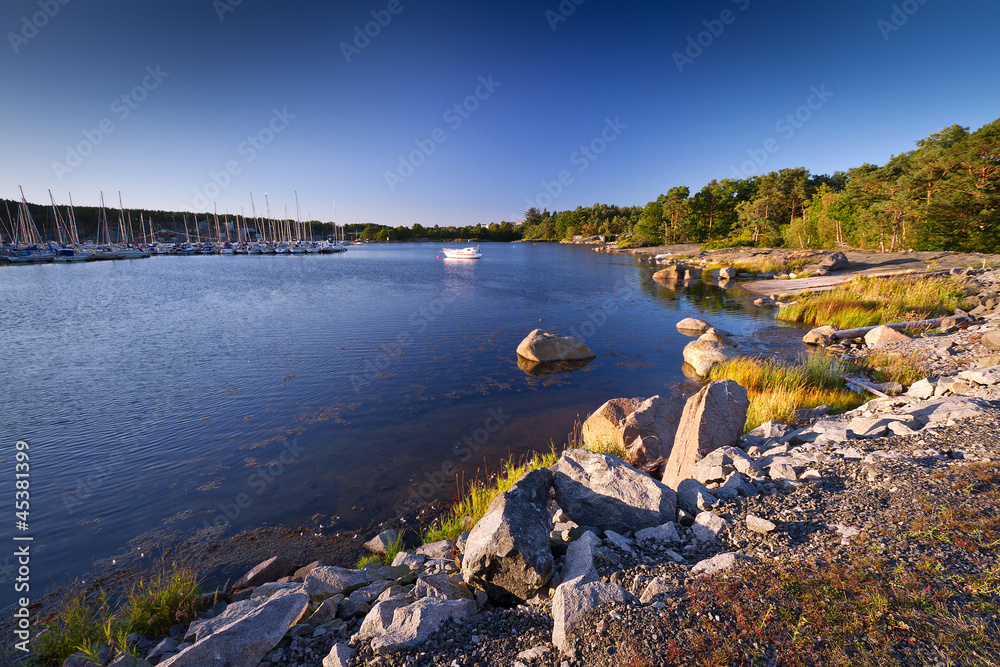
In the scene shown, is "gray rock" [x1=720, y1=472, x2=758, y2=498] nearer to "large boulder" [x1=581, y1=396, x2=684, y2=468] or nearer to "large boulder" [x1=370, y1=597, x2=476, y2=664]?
"large boulder" [x1=581, y1=396, x2=684, y2=468]

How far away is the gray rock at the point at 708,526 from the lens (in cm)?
499

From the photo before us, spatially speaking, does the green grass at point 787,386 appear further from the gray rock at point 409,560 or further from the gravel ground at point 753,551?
the gray rock at point 409,560

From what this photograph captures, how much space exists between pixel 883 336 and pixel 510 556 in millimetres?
21468

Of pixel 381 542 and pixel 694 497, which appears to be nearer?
pixel 694 497

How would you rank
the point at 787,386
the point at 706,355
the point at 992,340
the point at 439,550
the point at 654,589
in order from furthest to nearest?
the point at 706,355 → the point at 992,340 → the point at 787,386 → the point at 439,550 → the point at 654,589

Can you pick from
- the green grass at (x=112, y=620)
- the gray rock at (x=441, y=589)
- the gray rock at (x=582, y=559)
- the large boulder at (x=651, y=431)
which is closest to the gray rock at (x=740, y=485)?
the gray rock at (x=582, y=559)

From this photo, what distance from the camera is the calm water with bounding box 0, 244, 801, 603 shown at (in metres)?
9.10

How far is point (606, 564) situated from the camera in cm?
460

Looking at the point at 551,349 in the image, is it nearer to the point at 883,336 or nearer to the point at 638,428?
the point at 638,428

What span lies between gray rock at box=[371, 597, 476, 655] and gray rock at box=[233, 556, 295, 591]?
13.1 feet

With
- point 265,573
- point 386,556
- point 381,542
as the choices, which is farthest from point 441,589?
point 265,573

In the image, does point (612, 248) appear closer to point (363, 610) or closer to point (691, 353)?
point (691, 353)

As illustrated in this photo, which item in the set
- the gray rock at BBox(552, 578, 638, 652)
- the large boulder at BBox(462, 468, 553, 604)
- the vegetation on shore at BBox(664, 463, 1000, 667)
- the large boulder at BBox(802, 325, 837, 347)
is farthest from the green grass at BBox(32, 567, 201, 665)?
the large boulder at BBox(802, 325, 837, 347)

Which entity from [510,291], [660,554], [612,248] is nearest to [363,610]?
[660,554]
